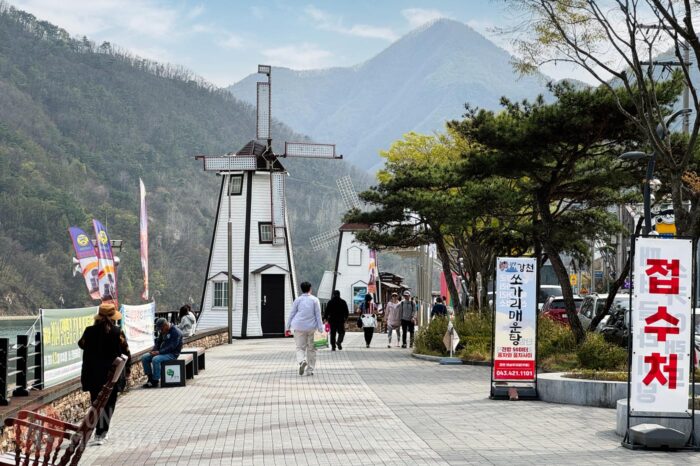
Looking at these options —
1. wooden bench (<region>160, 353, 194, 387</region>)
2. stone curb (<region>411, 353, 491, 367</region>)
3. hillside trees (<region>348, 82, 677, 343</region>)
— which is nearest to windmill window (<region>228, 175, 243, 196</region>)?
hillside trees (<region>348, 82, 677, 343</region>)

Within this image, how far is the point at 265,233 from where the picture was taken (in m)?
52.0

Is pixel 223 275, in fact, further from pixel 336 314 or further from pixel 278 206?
pixel 336 314

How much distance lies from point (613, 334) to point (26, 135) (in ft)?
378

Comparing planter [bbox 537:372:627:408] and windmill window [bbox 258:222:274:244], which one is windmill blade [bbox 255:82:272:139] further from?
planter [bbox 537:372:627:408]

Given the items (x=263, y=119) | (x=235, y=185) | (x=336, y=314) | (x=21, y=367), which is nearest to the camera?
(x=21, y=367)

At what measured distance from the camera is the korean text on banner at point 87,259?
23516 mm

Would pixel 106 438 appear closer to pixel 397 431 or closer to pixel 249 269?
pixel 397 431

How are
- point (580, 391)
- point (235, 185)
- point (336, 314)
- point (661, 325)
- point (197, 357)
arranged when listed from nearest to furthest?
point (661, 325) → point (580, 391) → point (197, 357) → point (336, 314) → point (235, 185)

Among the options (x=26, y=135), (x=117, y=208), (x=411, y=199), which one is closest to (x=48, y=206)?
(x=117, y=208)

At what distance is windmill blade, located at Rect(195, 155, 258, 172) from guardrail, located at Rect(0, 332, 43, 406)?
1488 inches

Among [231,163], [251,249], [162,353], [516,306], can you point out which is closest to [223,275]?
[251,249]

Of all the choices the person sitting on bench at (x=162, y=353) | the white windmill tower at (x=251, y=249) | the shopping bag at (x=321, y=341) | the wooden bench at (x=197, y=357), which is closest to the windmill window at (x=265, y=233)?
the white windmill tower at (x=251, y=249)

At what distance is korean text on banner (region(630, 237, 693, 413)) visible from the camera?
11.3 m

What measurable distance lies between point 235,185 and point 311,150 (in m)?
6.12
